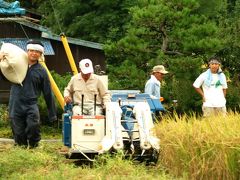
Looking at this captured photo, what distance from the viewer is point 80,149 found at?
8.84 meters

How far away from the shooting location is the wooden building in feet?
72.2

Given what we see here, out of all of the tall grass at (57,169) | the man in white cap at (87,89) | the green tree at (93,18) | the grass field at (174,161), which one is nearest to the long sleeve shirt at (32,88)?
the man in white cap at (87,89)

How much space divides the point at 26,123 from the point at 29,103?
0.26 metres

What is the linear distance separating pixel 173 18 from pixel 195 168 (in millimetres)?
7958

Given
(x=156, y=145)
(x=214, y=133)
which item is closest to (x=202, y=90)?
(x=156, y=145)

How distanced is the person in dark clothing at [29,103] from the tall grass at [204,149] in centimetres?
167

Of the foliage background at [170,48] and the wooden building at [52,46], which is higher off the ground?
the wooden building at [52,46]

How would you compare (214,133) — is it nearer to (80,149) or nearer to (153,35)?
(80,149)

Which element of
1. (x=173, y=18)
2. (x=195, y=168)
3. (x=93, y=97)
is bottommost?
(x=195, y=168)

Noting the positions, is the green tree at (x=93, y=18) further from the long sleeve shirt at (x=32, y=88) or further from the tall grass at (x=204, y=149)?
the tall grass at (x=204, y=149)

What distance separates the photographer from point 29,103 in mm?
8867

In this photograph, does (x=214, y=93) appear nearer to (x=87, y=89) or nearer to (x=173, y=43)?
(x=87, y=89)

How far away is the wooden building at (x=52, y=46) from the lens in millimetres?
22000

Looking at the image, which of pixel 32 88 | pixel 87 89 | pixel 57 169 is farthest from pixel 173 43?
pixel 57 169
